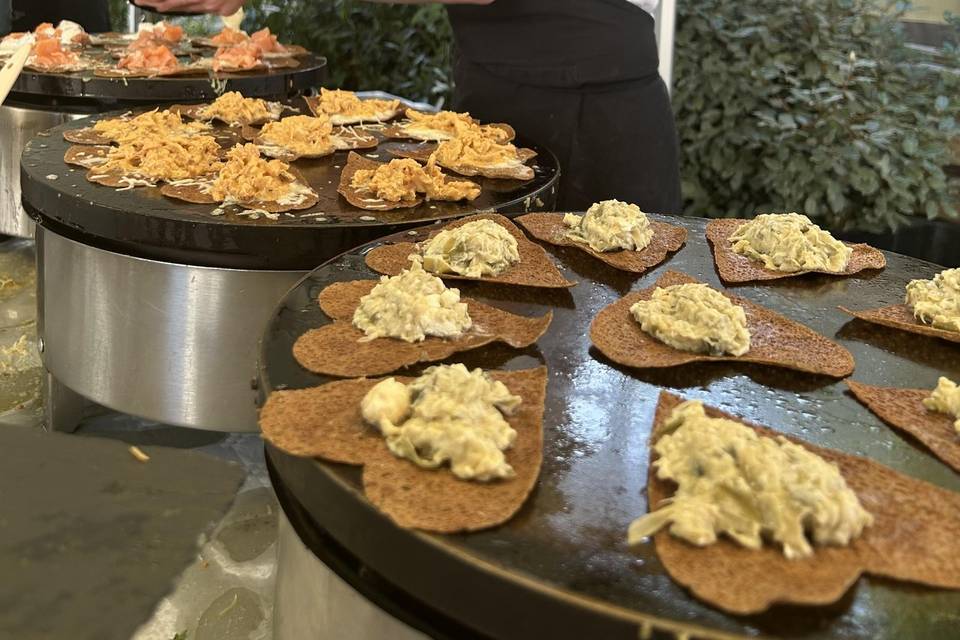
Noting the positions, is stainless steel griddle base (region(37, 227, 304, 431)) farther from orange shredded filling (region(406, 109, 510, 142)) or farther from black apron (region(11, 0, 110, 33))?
black apron (region(11, 0, 110, 33))

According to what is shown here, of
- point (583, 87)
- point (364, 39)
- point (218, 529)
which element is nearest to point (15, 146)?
point (583, 87)

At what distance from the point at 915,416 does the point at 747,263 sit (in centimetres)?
74

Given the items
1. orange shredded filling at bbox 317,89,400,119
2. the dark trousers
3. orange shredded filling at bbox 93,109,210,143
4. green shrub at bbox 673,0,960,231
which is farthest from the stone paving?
green shrub at bbox 673,0,960,231

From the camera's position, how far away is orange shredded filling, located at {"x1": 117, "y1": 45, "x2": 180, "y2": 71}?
4377mm

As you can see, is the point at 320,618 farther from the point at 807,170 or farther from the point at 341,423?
the point at 807,170

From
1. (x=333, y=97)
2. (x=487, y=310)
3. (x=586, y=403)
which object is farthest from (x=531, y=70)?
(x=586, y=403)

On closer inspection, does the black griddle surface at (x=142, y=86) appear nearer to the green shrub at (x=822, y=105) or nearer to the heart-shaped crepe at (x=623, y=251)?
the heart-shaped crepe at (x=623, y=251)

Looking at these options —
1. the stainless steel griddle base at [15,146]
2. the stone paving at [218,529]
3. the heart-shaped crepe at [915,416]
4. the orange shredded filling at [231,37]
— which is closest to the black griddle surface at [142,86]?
the stainless steel griddle base at [15,146]

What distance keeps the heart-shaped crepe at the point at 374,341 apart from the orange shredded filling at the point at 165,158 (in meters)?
1.01

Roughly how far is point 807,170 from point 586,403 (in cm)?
393

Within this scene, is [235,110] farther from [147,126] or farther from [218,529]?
[218,529]

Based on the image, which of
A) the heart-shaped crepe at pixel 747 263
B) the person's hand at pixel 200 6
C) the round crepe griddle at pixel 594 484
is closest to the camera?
the round crepe griddle at pixel 594 484

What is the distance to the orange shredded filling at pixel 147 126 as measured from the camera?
313 cm

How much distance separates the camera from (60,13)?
20.4 feet
